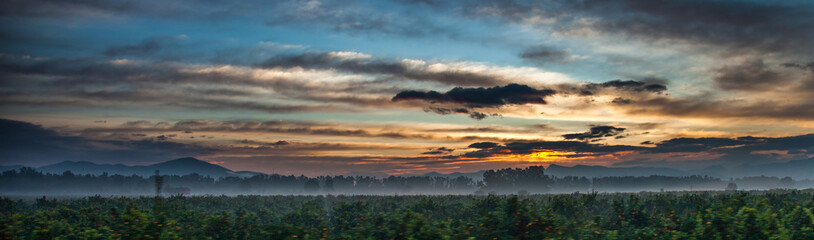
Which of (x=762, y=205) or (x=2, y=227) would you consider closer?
(x=2, y=227)

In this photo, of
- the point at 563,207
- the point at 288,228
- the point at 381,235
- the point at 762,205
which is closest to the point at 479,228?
the point at 381,235

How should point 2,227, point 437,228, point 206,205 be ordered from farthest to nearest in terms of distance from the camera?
point 206,205 < point 437,228 < point 2,227

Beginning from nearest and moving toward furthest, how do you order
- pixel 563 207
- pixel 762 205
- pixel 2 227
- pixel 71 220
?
pixel 2 227
pixel 762 205
pixel 71 220
pixel 563 207

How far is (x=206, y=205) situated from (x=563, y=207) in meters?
58.1

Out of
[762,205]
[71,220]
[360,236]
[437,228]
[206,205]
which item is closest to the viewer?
[437,228]

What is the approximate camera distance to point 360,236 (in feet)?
69.6

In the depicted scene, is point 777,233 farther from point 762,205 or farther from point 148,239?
point 148,239

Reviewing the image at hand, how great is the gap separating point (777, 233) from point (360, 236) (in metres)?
18.0

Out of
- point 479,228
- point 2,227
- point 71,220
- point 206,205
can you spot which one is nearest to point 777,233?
point 479,228

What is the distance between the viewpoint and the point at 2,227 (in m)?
18.6

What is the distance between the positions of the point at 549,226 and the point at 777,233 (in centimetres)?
958

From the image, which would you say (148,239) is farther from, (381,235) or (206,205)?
(206,205)

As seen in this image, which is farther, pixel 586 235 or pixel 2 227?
pixel 586 235

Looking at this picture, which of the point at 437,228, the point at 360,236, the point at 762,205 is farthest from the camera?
the point at 762,205
